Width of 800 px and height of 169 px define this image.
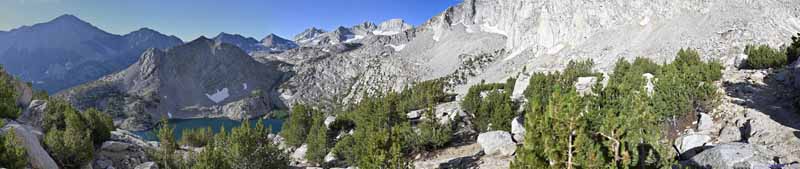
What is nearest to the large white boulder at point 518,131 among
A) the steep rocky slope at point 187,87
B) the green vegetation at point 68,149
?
the green vegetation at point 68,149

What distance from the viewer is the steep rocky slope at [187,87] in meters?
135

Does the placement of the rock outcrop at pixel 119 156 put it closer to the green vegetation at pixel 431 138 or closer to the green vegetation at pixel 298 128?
the green vegetation at pixel 298 128

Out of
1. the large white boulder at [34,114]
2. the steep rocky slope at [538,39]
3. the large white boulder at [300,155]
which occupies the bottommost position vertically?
the large white boulder at [300,155]

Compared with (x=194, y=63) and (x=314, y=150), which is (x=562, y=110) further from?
(x=194, y=63)

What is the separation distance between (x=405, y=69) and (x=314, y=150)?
12077cm

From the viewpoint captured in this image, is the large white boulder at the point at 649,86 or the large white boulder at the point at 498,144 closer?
the large white boulder at the point at 498,144

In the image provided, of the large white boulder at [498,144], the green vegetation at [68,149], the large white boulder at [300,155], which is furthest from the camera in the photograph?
the large white boulder at [300,155]

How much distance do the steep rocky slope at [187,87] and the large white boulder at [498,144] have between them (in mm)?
121667

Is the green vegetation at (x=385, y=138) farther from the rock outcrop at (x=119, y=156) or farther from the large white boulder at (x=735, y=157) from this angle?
the rock outcrop at (x=119, y=156)

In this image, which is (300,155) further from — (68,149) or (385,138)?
(385,138)

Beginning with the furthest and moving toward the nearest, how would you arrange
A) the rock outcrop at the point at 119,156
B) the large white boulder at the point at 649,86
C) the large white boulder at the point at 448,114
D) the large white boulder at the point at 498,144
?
1. the large white boulder at the point at 448,114
2. the rock outcrop at the point at 119,156
3. the large white boulder at the point at 649,86
4. the large white boulder at the point at 498,144

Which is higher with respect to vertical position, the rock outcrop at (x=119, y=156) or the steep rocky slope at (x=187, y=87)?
the steep rocky slope at (x=187, y=87)

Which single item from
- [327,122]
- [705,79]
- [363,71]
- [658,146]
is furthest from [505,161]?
[363,71]

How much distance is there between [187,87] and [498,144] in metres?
172
